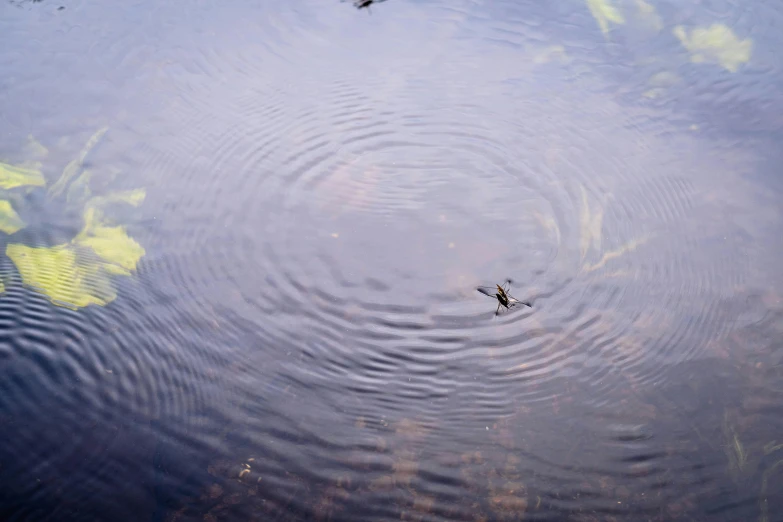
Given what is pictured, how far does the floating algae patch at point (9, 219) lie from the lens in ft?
9.91

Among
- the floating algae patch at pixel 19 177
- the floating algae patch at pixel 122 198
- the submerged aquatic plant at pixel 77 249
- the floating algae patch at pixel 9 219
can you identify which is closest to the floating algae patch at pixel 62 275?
the submerged aquatic plant at pixel 77 249

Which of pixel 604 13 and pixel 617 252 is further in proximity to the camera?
pixel 604 13

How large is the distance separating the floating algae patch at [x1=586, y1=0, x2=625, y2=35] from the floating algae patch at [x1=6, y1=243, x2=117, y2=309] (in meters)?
3.36

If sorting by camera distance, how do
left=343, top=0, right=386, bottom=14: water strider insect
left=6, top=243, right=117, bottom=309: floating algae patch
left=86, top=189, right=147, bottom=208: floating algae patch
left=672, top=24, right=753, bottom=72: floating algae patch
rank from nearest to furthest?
left=6, top=243, right=117, bottom=309: floating algae patch < left=86, top=189, right=147, bottom=208: floating algae patch < left=672, top=24, right=753, bottom=72: floating algae patch < left=343, top=0, right=386, bottom=14: water strider insect

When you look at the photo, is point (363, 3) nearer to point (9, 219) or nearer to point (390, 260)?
point (390, 260)

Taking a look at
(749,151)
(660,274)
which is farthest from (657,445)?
(749,151)

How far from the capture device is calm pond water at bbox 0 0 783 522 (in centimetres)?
234

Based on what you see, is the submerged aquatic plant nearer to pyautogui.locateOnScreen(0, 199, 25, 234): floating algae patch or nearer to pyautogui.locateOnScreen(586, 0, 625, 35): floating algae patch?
pyautogui.locateOnScreen(0, 199, 25, 234): floating algae patch

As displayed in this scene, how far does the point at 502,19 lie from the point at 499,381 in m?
2.67

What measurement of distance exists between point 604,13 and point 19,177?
3650mm

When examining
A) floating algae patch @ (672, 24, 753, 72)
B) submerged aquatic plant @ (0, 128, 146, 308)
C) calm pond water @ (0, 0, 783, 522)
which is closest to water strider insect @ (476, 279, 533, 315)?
calm pond water @ (0, 0, 783, 522)

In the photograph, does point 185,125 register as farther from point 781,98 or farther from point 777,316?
point 781,98

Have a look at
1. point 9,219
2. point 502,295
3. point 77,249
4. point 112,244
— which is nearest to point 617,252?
point 502,295

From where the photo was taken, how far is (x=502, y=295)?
9.31ft
